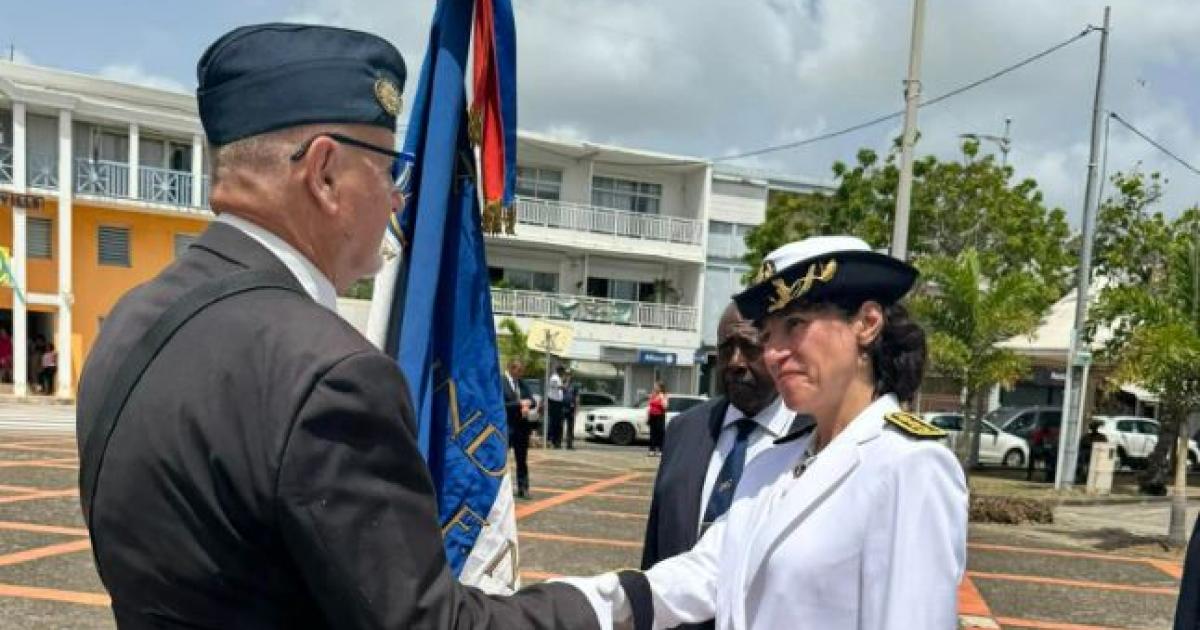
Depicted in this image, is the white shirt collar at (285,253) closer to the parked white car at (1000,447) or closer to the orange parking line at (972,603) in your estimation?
the orange parking line at (972,603)

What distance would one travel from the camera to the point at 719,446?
2.99m

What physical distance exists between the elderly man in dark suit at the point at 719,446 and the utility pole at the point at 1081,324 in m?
13.2

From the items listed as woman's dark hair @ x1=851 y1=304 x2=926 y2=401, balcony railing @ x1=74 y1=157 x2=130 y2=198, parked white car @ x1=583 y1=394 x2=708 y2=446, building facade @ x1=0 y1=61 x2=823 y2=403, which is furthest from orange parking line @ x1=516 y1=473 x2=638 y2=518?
balcony railing @ x1=74 y1=157 x2=130 y2=198

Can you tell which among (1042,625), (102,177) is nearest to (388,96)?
(1042,625)

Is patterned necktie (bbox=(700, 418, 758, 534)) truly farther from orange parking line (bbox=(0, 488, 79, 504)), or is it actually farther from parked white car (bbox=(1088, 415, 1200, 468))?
parked white car (bbox=(1088, 415, 1200, 468))

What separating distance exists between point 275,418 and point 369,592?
23cm

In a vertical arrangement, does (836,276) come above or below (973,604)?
above

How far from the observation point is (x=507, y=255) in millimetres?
28188

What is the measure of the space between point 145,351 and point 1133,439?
23465 millimetres

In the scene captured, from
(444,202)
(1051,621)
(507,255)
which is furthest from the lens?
(507,255)

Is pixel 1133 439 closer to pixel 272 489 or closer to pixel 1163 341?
pixel 1163 341

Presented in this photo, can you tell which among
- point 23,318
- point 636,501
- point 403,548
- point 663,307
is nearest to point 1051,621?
point 636,501

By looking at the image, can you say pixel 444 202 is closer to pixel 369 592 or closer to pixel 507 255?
pixel 369 592

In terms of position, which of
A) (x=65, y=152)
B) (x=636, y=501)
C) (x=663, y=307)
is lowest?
(x=636, y=501)
